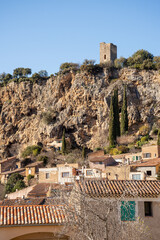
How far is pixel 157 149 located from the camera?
56.8 metres

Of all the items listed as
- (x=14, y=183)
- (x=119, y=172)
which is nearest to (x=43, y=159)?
(x=14, y=183)

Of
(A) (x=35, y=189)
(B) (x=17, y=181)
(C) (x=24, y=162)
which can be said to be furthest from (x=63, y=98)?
(A) (x=35, y=189)

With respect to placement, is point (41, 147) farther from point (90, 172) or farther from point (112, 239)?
point (112, 239)

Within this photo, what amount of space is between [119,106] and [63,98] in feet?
46.3

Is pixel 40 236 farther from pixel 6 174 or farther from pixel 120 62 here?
pixel 120 62

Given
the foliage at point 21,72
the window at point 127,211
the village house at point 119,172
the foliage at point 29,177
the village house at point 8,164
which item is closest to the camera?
the window at point 127,211

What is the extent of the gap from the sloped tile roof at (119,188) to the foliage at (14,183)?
3889 centimetres

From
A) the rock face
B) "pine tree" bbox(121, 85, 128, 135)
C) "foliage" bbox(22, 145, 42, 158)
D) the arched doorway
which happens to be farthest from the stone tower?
the arched doorway

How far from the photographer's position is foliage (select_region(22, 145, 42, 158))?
74.5 meters

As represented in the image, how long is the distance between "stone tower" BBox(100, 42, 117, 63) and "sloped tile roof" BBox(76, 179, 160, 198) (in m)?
69.2

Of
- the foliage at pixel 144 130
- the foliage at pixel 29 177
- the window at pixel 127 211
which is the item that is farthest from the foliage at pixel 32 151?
the window at pixel 127 211

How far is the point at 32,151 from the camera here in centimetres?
7531

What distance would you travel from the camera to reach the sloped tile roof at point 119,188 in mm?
20484

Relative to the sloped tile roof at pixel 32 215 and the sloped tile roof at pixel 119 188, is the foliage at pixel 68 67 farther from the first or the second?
the sloped tile roof at pixel 32 215
